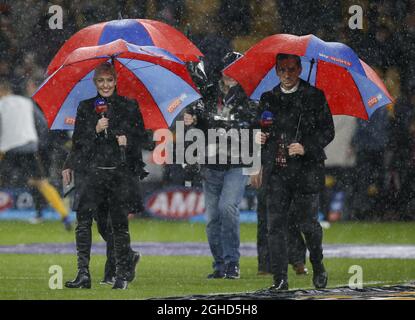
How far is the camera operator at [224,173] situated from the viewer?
14.1m

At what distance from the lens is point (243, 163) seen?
558 inches

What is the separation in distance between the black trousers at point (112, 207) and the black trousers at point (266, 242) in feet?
7.36

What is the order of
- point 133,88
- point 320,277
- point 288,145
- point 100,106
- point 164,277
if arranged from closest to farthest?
point 288,145, point 100,106, point 320,277, point 133,88, point 164,277

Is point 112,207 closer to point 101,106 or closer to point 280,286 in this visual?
point 101,106

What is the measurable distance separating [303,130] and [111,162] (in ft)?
5.32

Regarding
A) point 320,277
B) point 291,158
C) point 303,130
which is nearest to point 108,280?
point 320,277

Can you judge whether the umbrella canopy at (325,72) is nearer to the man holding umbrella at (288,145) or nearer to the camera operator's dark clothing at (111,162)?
the man holding umbrella at (288,145)

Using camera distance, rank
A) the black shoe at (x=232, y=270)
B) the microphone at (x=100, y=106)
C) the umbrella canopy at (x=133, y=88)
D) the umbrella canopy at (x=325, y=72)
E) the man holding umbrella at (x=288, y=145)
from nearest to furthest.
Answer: the man holding umbrella at (x=288, y=145) → the microphone at (x=100, y=106) → the umbrella canopy at (x=325, y=72) → the umbrella canopy at (x=133, y=88) → the black shoe at (x=232, y=270)

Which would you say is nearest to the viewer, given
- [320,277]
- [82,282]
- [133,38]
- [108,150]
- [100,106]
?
[100,106]

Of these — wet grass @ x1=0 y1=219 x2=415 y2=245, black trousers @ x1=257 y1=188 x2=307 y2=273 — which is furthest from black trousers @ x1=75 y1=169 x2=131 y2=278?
wet grass @ x1=0 y1=219 x2=415 y2=245

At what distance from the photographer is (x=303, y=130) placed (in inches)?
480

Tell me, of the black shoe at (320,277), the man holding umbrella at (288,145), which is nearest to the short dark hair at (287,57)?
the man holding umbrella at (288,145)
